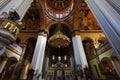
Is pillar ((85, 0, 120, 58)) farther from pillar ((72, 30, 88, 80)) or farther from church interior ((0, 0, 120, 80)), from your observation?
pillar ((72, 30, 88, 80))

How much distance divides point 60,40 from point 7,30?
6093mm

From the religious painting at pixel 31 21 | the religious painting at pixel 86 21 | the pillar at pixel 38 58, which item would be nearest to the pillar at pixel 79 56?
the religious painting at pixel 86 21

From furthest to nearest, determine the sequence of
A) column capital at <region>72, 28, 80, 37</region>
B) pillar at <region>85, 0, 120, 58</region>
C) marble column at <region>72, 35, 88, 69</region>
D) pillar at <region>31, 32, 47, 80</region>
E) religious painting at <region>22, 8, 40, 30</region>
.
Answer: religious painting at <region>22, 8, 40, 30</region> < column capital at <region>72, 28, 80, 37</region> < marble column at <region>72, 35, 88, 69</region> < pillar at <region>31, 32, 47, 80</region> < pillar at <region>85, 0, 120, 58</region>

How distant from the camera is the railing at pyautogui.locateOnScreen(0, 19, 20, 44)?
12.6ft

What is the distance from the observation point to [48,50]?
12938mm

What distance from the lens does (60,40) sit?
381 inches

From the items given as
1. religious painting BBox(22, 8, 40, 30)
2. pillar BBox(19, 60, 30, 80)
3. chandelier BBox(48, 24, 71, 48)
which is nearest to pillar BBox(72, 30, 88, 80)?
chandelier BBox(48, 24, 71, 48)

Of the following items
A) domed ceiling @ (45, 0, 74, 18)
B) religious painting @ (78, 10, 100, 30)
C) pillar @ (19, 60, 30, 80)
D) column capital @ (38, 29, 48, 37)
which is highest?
domed ceiling @ (45, 0, 74, 18)

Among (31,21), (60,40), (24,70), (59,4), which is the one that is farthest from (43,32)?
(59,4)

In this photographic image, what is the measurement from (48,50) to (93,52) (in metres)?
5.56

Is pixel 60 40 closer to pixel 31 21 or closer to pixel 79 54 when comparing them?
pixel 79 54

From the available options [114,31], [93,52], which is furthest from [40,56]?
[114,31]

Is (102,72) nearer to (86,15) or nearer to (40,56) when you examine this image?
(40,56)

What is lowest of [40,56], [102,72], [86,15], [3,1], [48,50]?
[102,72]
